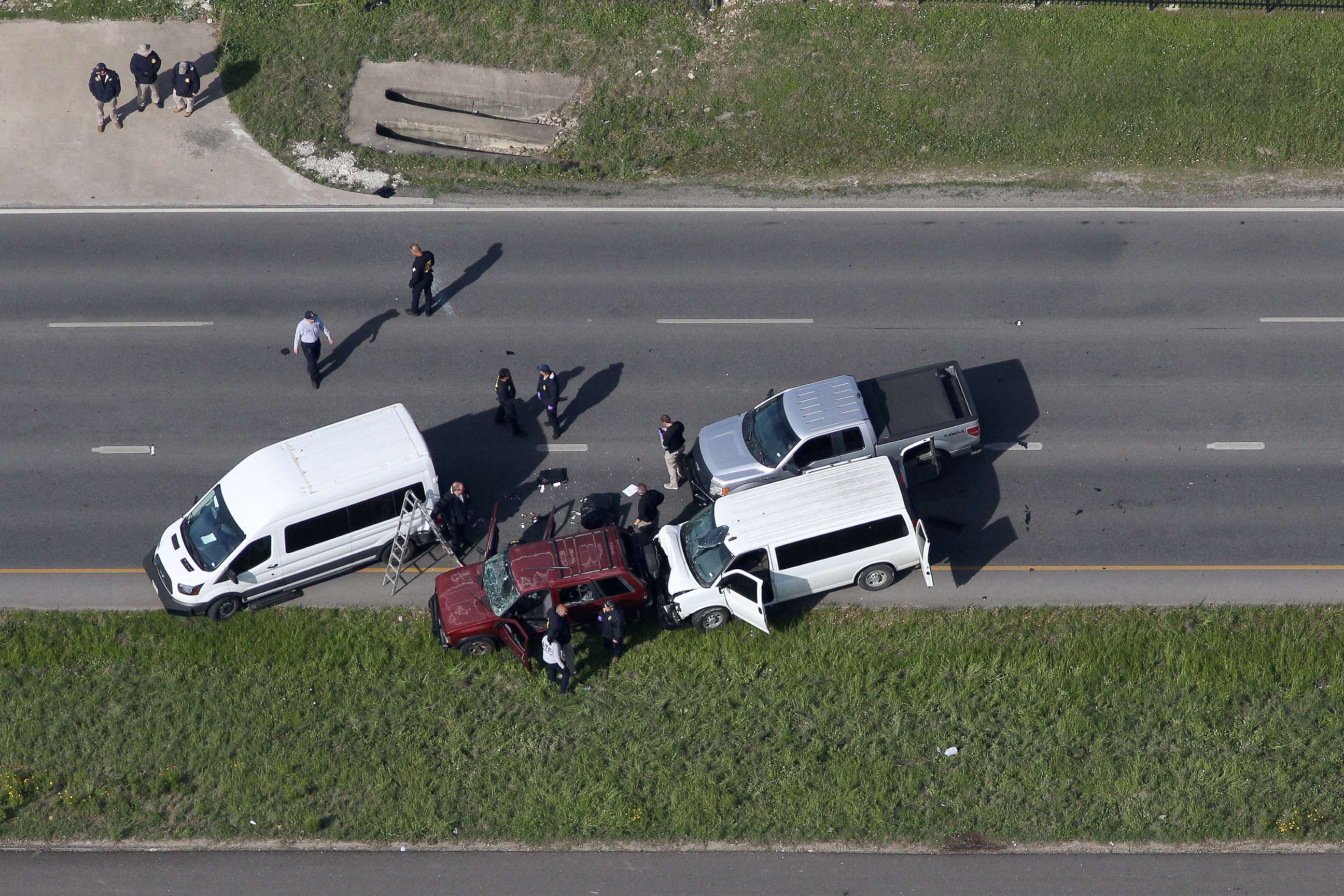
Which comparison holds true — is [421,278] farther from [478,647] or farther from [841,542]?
[841,542]

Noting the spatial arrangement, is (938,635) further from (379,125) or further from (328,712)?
(379,125)

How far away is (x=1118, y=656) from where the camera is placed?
18.3 metres

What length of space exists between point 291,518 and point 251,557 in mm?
914

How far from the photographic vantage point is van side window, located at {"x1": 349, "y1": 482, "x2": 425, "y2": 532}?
61.6ft

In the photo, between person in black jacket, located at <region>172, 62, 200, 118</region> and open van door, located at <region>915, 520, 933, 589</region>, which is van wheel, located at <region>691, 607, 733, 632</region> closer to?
open van door, located at <region>915, 520, 933, 589</region>

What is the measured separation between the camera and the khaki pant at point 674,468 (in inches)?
795

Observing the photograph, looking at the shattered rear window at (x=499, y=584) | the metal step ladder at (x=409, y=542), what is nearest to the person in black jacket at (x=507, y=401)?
the metal step ladder at (x=409, y=542)

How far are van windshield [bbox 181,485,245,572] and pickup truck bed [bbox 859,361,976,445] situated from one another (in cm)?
1055

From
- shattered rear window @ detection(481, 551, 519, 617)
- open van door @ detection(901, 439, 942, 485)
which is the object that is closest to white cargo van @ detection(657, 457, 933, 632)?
open van door @ detection(901, 439, 942, 485)

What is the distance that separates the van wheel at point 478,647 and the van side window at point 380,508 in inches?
97.1

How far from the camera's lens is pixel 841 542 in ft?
60.0

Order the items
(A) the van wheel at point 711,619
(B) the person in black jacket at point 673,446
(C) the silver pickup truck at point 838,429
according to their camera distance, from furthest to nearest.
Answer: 1. (B) the person in black jacket at point 673,446
2. (C) the silver pickup truck at point 838,429
3. (A) the van wheel at point 711,619

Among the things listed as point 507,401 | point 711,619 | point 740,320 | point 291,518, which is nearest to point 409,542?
point 291,518

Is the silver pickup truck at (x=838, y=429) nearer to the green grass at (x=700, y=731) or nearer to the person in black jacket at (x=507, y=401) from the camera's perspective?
the green grass at (x=700, y=731)
